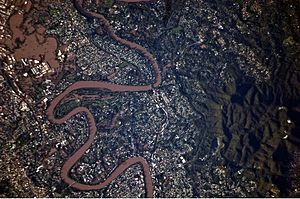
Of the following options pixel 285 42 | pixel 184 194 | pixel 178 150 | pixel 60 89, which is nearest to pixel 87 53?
pixel 60 89

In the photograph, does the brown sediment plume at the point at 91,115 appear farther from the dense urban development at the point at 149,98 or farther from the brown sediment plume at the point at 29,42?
the brown sediment plume at the point at 29,42

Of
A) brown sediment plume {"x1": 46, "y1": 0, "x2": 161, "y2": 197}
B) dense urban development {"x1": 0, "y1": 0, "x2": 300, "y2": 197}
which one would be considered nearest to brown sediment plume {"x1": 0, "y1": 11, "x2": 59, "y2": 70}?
dense urban development {"x1": 0, "y1": 0, "x2": 300, "y2": 197}

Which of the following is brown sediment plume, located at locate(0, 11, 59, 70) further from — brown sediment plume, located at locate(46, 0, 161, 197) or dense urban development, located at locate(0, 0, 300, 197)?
brown sediment plume, located at locate(46, 0, 161, 197)

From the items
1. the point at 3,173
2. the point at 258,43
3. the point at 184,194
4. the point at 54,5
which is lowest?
the point at 184,194

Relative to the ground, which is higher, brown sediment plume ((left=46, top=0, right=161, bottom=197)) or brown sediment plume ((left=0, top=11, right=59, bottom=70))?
brown sediment plume ((left=0, top=11, right=59, bottom=70))

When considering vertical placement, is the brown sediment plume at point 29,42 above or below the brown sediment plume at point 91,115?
above

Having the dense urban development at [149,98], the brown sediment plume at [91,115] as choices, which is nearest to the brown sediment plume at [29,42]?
the dense urban development at [149,98]

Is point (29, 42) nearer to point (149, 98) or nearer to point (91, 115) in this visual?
point (91, 115)

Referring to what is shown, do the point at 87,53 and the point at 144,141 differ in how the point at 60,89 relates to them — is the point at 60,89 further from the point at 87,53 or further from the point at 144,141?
the point at 144,141
